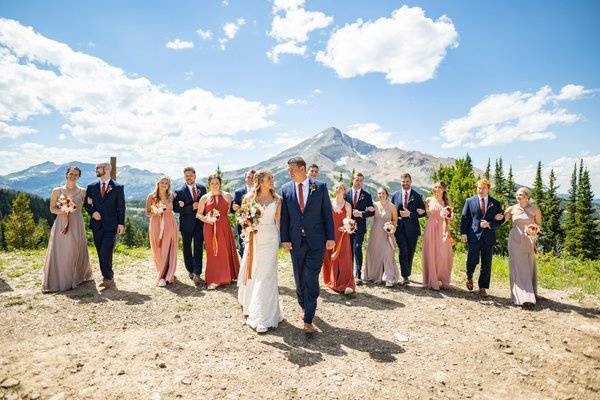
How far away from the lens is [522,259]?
28.4ft

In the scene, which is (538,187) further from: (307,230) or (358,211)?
(307,230)

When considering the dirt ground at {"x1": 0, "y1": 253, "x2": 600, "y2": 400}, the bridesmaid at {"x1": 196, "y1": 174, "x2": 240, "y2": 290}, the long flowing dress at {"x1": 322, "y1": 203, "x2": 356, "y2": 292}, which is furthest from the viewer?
the bridesmaid at {"x1": 196, "y1": 174, "x2": 240, "y2": 290}

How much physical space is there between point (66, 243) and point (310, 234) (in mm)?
6467

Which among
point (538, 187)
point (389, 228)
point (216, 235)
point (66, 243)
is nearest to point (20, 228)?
point (66, 243)

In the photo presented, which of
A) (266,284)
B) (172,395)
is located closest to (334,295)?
(266,284)

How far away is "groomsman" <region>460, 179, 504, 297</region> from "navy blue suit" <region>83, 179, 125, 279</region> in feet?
28.1

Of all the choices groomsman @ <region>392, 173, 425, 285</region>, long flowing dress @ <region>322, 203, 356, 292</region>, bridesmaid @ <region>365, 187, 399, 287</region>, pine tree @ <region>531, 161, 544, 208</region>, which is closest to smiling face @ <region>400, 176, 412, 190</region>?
groomsman @ <region>392, 173, 425, 285</region>

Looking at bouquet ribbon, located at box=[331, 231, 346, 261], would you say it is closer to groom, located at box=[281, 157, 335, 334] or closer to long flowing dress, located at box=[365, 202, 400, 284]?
long flowing dress, located at box=[365, 202, 400, 284]

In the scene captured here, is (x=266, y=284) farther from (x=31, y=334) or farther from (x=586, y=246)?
(x=586, y=246)

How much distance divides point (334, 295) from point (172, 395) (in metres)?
5.03

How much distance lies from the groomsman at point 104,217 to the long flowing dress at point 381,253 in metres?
6.48

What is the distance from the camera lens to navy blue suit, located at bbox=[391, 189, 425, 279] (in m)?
10.1

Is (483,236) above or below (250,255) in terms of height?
above

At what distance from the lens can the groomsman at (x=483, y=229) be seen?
8.98 meters
